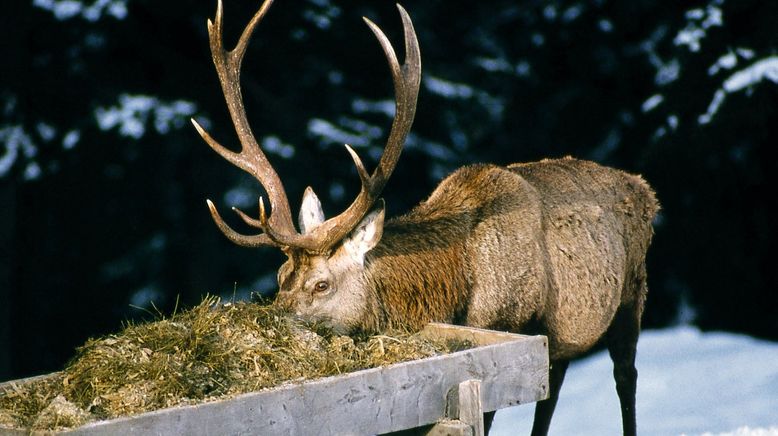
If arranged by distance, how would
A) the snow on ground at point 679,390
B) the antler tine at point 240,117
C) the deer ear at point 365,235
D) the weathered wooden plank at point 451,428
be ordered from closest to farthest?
1. the weathered wooden plank at point 451,428
2. the deer ear at point 365,235
3. the antler tine at point 240,117
4. the snow on ground at point 679,390

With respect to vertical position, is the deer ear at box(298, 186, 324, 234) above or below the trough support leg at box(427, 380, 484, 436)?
above

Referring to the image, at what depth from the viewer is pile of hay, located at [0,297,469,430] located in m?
3.59

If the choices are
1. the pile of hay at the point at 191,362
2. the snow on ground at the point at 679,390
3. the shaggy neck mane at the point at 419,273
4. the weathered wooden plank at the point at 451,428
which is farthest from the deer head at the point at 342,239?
the snow on ground at the point at 679,390

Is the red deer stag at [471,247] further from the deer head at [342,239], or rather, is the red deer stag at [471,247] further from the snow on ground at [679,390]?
the snow on ground at [679,390]

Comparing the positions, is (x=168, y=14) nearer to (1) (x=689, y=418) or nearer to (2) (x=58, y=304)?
(2) (x=58, y=304)

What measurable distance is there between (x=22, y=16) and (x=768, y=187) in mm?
5586

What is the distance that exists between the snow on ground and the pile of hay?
4.00m

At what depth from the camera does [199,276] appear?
8.66 m

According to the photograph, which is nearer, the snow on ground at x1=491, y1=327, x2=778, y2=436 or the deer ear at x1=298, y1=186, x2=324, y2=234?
the deer ear at x1=298, y1=186, x2=324, y2=234

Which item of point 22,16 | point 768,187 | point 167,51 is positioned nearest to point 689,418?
point 768,187

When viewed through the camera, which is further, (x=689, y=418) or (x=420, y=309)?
(x=689, y=418)

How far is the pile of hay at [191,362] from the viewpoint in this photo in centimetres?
359

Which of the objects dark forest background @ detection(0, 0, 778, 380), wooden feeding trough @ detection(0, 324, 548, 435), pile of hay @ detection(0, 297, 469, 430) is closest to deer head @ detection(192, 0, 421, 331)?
pile of hay @ detection(0, 297, 469, 430)

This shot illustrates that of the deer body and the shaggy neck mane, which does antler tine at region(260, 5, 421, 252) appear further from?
the shaggy neck mane
